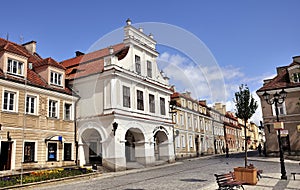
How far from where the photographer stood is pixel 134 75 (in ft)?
80.3

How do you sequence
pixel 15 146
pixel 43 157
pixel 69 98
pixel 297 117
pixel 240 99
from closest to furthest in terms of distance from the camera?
pixel 240 99 < pixel 15 146 < pixel 43 157 < pixel 69 98 < pixel 297 117

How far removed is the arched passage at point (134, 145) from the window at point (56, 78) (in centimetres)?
711

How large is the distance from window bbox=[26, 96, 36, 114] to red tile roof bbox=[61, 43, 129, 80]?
16.8 ft

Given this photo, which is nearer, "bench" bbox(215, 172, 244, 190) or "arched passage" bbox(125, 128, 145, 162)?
"bench" bbox(215, 172, 244, 190)

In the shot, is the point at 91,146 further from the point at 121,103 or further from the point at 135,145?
the point at 121,103

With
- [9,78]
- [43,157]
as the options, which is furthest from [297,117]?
[9,78]

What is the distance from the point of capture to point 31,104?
20125mm

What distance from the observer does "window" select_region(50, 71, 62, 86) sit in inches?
889

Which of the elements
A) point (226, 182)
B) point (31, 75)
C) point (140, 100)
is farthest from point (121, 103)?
point (226, 182)

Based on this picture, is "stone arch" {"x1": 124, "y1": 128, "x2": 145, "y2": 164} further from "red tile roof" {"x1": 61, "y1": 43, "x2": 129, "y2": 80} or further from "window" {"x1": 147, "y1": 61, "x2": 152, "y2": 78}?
"red tile roof" {"x1": 61, "y1": 43, "x2": 129, "y2": 80}

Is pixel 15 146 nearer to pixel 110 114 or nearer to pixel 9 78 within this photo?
pixel 9 78

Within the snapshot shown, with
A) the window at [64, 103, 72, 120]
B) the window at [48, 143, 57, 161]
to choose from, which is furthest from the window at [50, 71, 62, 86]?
the window at [48, 143, 57, 161]

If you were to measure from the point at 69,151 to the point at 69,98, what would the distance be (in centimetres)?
433

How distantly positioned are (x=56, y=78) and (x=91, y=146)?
647 cm
